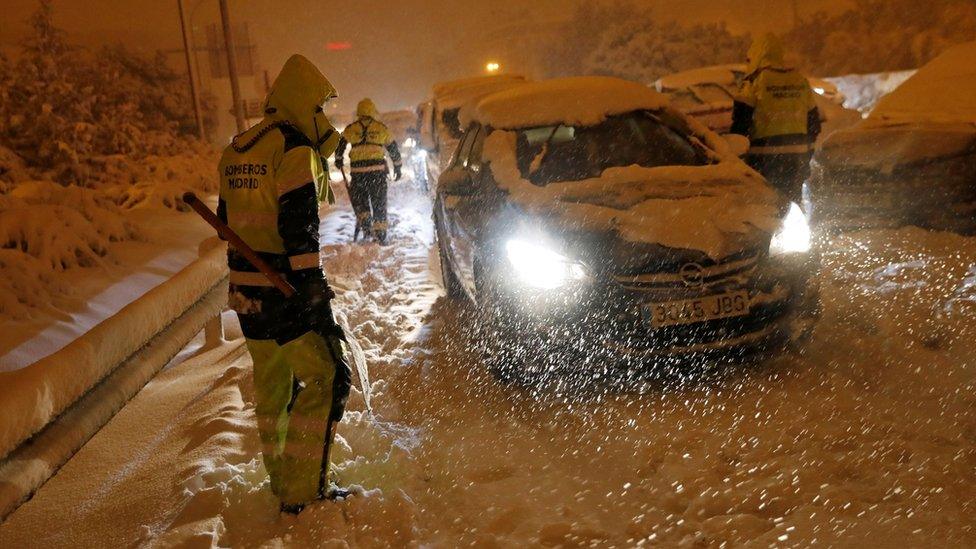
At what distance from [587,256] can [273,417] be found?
180 cm

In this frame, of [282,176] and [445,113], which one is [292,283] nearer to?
[282,176]

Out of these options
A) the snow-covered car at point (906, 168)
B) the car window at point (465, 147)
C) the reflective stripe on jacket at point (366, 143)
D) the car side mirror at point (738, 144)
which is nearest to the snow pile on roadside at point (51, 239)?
the reflective stripe on jacket at point (366, 143)

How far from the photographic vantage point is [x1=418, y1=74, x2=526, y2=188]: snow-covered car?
34.4 ft

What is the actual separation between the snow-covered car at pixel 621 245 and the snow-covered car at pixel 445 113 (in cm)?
480

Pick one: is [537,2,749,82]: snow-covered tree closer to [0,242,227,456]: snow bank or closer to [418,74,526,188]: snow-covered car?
[418,74,526,188]: snow-covered car

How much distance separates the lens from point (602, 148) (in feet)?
16.1

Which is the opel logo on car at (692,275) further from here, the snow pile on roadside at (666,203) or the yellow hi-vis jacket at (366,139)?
the yellow hi-vis jacket at (366,139)

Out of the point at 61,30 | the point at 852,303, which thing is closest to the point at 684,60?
the point at 61,30

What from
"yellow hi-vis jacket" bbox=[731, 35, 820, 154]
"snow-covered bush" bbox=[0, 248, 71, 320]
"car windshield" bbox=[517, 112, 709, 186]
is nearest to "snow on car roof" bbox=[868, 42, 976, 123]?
"yellow hi-vis jacket" bbox=[731, 35, 820, 154]

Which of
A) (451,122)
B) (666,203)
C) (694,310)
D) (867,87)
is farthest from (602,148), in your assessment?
(867,87)

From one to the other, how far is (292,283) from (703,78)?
12.3 metres

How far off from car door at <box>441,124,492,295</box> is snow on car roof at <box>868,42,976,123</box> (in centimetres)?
454

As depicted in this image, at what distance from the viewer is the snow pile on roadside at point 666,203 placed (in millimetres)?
3834

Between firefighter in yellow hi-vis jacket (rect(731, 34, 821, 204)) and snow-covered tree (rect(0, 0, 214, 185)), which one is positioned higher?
snow-covered tree (rect(0, 0, 214, 185))
